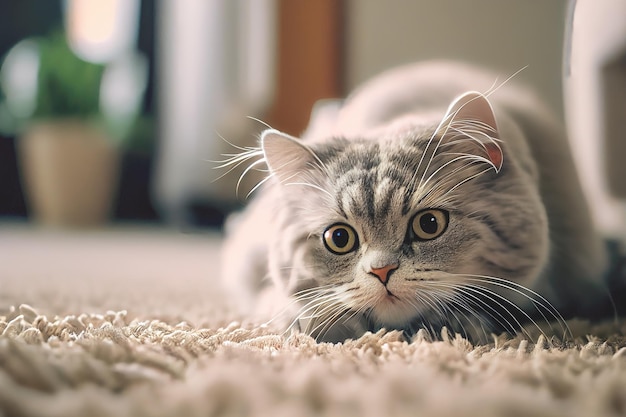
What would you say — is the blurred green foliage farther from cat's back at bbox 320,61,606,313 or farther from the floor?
cat's back at bbox 320,61,606,313

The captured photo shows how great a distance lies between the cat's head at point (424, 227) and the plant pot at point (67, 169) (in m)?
2.71

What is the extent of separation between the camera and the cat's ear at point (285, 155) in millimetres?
831

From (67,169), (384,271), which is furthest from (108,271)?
(67,169)

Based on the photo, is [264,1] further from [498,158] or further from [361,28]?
[498,158]

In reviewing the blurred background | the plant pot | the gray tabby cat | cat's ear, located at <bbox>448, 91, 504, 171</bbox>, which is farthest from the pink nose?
the plant pot

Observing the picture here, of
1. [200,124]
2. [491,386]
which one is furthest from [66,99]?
[491,386]

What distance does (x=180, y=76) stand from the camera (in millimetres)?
3295

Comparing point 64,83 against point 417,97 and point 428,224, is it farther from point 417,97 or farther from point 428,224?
point 428,224

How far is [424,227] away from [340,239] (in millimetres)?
114

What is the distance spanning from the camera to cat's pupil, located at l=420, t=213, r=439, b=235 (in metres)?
0.73

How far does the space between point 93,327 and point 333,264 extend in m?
0.30

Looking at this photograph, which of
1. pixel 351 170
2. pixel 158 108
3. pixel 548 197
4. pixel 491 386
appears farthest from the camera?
pixel 158 108

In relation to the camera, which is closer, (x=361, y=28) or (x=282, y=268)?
(x=282, y=268)

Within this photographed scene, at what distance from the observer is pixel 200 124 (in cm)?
317
